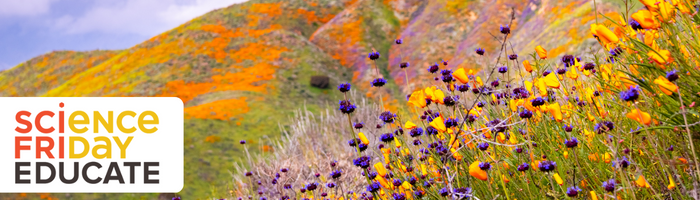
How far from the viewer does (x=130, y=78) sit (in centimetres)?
2447

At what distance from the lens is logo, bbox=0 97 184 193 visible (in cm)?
1087

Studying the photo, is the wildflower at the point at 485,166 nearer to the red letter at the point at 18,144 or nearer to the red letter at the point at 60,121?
the red letter at the point at 18,144

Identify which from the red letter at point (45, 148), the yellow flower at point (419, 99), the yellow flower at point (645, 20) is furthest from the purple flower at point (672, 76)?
the red letter at point (45, 148)

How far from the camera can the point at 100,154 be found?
1123 cm

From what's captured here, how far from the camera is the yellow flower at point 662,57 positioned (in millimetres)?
1730

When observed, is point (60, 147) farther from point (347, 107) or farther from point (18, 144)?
point (347, 107)

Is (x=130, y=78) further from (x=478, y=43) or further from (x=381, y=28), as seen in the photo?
(x=478, y=43)

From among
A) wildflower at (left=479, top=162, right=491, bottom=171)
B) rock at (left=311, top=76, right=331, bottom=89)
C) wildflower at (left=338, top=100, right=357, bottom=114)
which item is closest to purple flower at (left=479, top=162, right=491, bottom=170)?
wildflower at (left=479, top=162, right=491, bottom=171)

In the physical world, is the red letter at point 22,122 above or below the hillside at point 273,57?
below

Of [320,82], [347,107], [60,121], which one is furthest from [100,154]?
[320,82]

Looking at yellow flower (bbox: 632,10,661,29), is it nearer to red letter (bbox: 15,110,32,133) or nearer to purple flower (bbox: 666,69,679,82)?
purple flower (bbox: 666,69,679,82)

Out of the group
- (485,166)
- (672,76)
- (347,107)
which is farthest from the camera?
(347,107)

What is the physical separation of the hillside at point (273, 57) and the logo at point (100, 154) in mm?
1805

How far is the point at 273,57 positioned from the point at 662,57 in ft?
82.1
